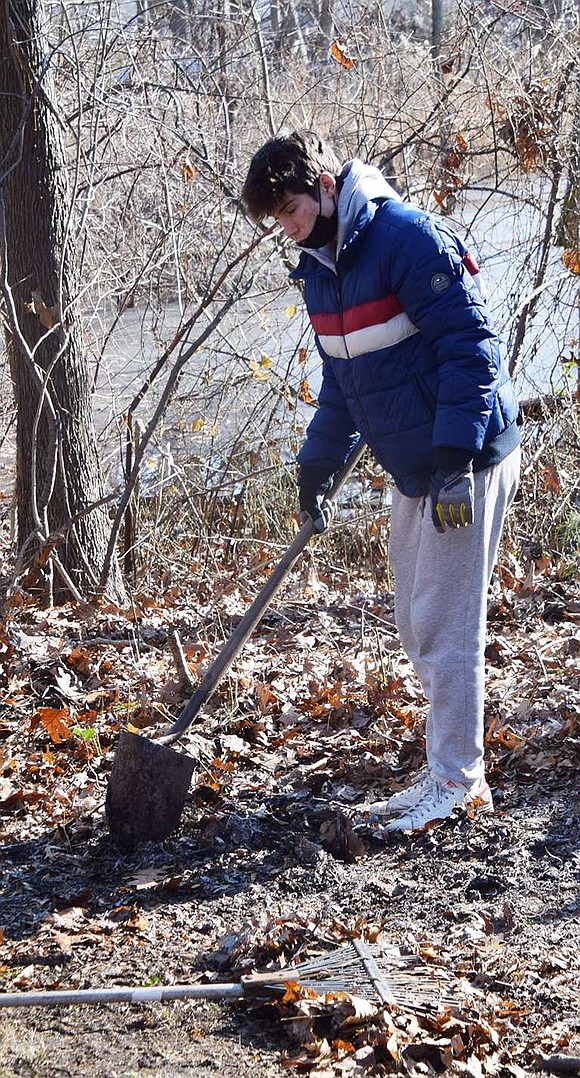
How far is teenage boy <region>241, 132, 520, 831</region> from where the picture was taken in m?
3.26

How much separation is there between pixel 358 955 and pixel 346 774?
1295mm

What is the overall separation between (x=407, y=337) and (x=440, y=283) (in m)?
0.22

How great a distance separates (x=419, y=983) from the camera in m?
2.85

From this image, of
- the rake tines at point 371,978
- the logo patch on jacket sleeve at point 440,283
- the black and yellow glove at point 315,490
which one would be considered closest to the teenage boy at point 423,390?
the logo patch on jacket sleeve at point 440,283

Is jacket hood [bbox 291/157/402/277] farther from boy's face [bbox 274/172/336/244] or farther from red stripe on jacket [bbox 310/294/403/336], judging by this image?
red stripe on jacket [bbox 310/294/403/336]

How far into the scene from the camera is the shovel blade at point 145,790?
3.82 meters

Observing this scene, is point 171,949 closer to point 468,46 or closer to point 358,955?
point 358,955

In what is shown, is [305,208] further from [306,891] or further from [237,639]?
[306,891]

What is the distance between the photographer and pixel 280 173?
3.34 m

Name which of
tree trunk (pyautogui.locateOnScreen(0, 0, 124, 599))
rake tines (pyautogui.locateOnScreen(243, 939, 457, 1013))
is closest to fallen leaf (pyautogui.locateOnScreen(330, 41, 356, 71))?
tree trunk (pyautogui.locateOnScreen(0, 0, 124, 599))

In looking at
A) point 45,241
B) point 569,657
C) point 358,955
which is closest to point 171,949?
point 358,955

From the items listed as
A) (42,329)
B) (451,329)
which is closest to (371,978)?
(451,329)

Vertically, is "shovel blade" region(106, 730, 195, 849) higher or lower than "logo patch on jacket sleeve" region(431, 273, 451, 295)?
lower

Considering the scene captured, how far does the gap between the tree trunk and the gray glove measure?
2937 millimetres
